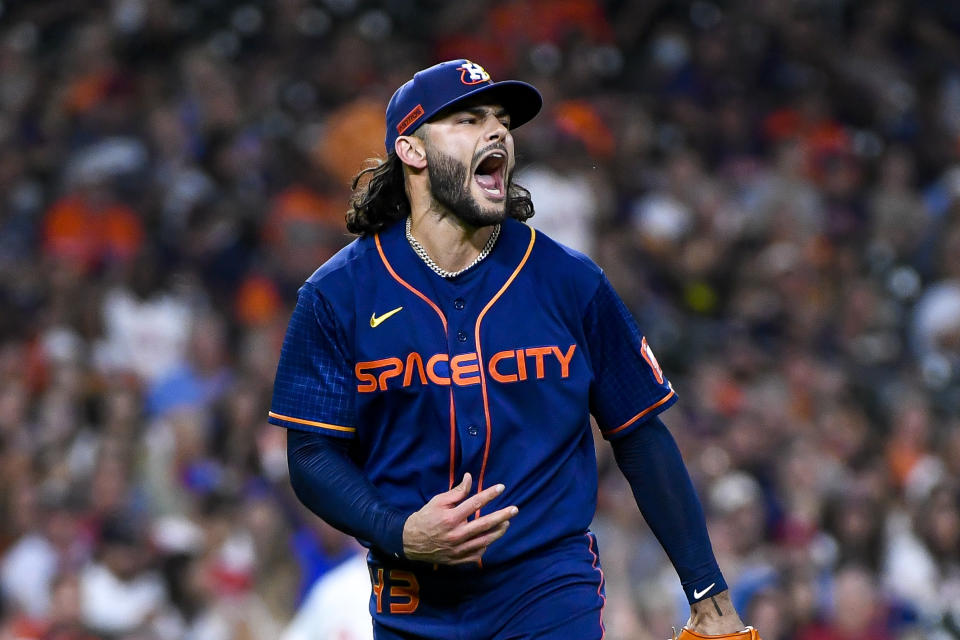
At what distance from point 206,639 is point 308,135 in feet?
12.6

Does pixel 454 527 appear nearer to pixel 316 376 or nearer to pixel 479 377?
pixel 479 377

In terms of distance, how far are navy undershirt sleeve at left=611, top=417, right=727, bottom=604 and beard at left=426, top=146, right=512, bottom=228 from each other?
627mm

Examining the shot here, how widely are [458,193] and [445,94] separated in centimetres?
24

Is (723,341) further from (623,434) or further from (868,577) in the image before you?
(623,434)

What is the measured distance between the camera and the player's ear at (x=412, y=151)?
360 cm

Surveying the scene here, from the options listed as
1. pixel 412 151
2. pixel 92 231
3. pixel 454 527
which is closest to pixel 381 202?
pixel 412 151

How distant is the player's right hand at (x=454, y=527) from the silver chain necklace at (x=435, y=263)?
606mm

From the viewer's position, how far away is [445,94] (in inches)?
138

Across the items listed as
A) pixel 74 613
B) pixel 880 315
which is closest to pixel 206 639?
pixel 74 613

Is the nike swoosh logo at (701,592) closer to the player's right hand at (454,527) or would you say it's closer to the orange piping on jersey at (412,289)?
the player's right hand at (454,527)

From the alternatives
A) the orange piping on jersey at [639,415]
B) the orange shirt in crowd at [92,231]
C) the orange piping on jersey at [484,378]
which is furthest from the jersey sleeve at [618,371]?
the orange shirt in crowd at [92,231]

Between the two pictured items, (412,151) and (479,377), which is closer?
(479,377)

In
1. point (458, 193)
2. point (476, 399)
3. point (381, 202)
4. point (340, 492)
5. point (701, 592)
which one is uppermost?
point (381, 202)

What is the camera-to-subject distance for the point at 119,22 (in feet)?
34.0
